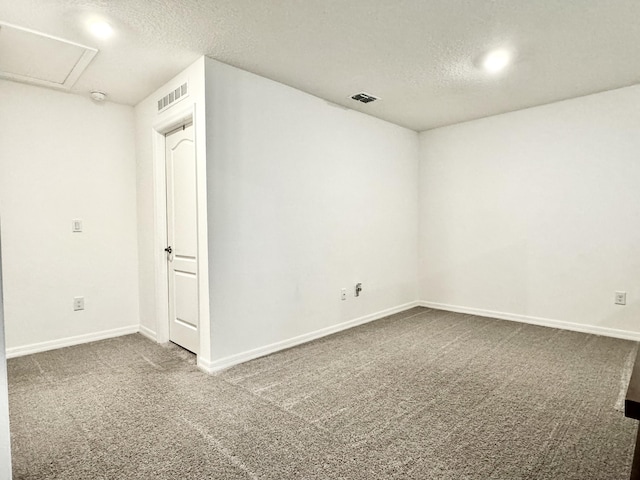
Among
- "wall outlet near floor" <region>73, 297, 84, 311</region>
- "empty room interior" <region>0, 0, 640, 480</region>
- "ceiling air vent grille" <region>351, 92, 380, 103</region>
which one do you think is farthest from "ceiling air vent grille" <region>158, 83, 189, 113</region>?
"wall outlet near floor" <region>73, 297, 84, 311</region>

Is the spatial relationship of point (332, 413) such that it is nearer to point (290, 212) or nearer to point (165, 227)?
point (290, 212)

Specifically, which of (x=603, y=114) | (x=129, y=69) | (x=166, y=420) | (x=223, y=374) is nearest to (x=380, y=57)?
(x=129, y=69)

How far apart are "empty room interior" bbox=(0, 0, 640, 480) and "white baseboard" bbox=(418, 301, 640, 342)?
2cm

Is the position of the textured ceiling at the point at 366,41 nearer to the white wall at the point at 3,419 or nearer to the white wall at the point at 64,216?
the white wall at the point at 64,216

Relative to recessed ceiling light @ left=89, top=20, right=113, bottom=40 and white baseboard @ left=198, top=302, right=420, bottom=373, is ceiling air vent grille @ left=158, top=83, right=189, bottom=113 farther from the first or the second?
white baseboard @ left=198, top=302, right=420, bottom=373

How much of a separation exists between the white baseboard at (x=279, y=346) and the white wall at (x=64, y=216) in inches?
63.5

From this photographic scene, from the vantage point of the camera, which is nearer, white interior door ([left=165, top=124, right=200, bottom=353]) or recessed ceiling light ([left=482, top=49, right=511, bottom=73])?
recessed ceiling light ([left=482, top=49, right=511, bottom=73])

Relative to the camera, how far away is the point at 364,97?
12.5 feet

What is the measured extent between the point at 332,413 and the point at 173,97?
2934 millimetres

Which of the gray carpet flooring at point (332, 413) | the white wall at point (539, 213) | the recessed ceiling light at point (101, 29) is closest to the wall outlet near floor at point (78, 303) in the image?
the gray carpet flooring at point (332, 413)

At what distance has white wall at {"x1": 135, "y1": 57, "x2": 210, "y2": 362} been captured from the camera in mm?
2891

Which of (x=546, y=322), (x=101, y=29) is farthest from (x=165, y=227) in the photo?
(x=546, y=322)

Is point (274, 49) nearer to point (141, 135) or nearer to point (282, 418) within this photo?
point (141, 135)

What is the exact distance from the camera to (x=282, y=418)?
214 cm
